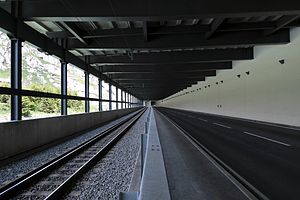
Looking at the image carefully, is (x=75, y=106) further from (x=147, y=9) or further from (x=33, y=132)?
(x=147, y=9)

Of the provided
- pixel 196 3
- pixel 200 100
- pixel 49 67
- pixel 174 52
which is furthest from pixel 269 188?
pixel 200 100

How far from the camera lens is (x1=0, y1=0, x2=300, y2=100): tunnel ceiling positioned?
32.3ft

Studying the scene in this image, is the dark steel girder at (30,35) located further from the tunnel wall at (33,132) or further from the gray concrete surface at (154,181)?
the gray concrete surface at (154,181)

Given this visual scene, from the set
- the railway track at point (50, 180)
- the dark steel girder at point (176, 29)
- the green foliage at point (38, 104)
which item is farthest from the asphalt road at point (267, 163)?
the green foliage at point (38, 104)

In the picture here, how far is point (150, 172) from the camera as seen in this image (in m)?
2.02

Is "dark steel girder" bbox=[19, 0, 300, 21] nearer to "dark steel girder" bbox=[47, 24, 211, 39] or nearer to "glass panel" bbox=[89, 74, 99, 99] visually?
"dark steel girder" bbox=[47, 24, 211, 39]

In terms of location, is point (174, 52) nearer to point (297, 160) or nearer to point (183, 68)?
point (183, 68)

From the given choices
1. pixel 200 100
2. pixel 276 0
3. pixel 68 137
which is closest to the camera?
pixel 276 0

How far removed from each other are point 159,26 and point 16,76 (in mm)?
7763

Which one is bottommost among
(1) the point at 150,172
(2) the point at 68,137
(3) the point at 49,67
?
(2) the point at 68,137

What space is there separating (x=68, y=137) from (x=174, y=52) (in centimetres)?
1104

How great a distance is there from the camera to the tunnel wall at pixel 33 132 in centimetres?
812

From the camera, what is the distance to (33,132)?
32.6 feet

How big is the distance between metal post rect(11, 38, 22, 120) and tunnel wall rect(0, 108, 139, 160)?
54cm
